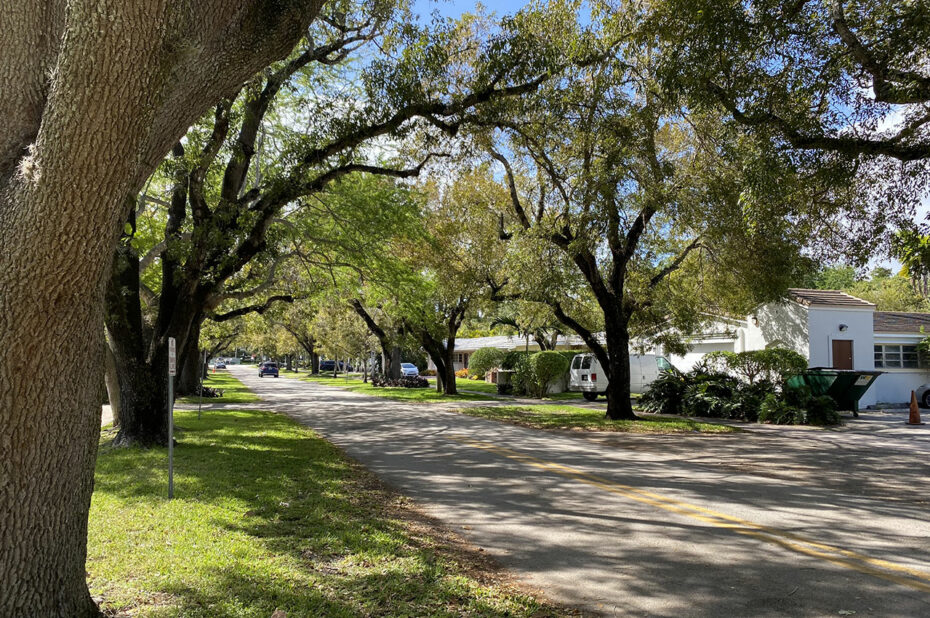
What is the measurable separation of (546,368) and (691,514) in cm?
2370

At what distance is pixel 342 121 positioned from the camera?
38.3 ft

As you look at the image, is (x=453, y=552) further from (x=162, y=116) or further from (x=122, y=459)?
(x=122, y=459)

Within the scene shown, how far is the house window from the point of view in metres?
24.8

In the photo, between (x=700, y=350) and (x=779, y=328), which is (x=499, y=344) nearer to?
(x=700, y=350)

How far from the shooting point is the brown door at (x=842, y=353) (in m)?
23.4

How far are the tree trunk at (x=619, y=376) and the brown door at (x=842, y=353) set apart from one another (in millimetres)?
9403

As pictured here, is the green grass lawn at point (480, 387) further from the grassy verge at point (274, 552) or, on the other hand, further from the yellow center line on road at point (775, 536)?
the grassy verge at point (274, 552)

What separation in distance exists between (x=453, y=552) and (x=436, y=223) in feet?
62.0

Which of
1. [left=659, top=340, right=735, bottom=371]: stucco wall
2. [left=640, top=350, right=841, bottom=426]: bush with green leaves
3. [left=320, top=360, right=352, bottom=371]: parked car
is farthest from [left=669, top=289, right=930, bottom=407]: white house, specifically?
[left=320, top=360, right=352, bottom=371]: parked car

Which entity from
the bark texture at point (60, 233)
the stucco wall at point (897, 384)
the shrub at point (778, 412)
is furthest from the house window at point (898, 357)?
the bark texture at point (60, 233)

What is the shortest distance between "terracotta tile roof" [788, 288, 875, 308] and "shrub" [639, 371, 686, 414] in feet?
17.5

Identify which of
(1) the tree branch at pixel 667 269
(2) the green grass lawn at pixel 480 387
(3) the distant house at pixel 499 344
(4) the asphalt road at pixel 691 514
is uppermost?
(1) the tree branch at pixel 667 269

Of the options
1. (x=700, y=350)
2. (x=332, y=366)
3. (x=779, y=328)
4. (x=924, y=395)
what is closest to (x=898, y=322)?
(x=924, y=395)

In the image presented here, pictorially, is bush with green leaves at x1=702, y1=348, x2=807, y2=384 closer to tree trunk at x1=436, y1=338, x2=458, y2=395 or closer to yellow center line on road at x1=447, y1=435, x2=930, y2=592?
yellow center line on road at x1=447, y1=435, x2=930, y2=592
